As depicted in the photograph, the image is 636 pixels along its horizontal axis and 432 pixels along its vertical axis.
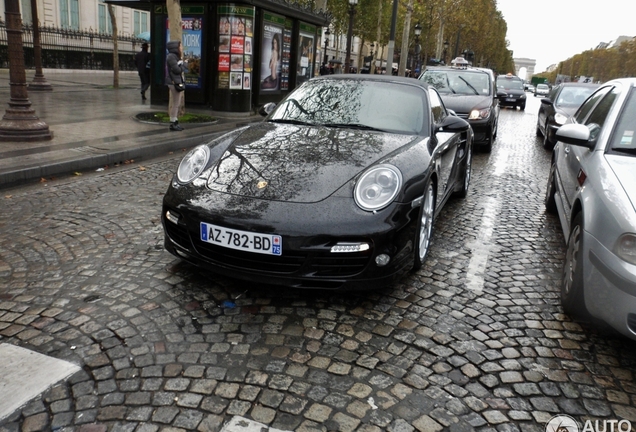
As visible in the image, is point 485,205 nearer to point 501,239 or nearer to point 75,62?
point 501,239

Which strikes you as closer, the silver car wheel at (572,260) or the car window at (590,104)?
the silver car wheel at (572,260)

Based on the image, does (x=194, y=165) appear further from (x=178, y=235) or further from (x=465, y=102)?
(x=465, y=102)

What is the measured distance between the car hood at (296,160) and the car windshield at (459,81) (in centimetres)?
764

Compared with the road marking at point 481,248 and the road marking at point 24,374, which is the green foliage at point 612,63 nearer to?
the road marking at point 481,248

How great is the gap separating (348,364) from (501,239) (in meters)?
2.90

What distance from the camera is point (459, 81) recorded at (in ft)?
38.2

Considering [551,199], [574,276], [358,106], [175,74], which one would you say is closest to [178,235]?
[358,106]

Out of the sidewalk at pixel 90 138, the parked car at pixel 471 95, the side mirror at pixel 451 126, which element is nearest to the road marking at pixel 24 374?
the side mirror at pixel 451 126

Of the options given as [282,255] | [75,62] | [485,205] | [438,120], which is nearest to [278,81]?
[485,205]

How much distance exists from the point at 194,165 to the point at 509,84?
85.8 feet

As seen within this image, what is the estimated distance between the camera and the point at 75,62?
31797mm

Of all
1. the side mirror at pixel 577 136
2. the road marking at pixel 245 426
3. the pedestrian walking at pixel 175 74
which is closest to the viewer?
the road marking at pixel 245 426

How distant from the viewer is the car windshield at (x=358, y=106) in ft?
15.0

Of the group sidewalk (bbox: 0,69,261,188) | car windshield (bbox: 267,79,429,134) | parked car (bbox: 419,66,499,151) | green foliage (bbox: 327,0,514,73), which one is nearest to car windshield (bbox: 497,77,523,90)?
green foliage (bbox: 327,0,514,73)
